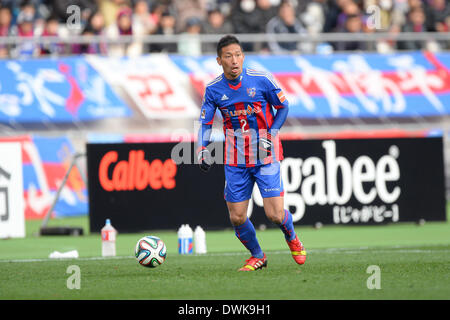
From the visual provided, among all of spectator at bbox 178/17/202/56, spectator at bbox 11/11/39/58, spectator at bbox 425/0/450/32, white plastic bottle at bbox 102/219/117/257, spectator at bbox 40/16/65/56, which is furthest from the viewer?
spectator at bbox 425/0/450/32

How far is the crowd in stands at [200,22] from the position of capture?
20.8 meters

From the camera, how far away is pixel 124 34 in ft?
69.1

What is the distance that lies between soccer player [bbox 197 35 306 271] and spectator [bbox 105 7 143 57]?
11.4 m

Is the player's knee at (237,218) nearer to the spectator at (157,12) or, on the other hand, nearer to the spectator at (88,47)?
the spectator at (88,47)

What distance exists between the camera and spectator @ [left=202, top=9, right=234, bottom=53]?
70.9 ft

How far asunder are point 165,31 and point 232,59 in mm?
12330

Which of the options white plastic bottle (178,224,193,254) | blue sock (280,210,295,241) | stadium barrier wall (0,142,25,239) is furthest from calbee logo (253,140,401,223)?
blue sock (280,210,295,241)

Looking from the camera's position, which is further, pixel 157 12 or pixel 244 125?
pixel 157 12

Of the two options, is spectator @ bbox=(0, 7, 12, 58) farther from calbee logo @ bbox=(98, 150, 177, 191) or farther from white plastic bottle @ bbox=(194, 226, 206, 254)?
white plastic bottle @ bbox=(194, 226, 206, 254)

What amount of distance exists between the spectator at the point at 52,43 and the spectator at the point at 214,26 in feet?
10.6

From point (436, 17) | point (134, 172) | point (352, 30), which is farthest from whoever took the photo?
point (436, 17)

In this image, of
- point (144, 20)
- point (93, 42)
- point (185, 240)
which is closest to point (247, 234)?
point (185, 240)

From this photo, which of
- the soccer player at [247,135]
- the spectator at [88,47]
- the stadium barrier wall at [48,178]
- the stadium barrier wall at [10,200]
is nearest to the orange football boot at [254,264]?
the soccer player at [247,135]

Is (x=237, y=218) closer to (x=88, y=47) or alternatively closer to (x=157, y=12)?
(x=88, y=47)
